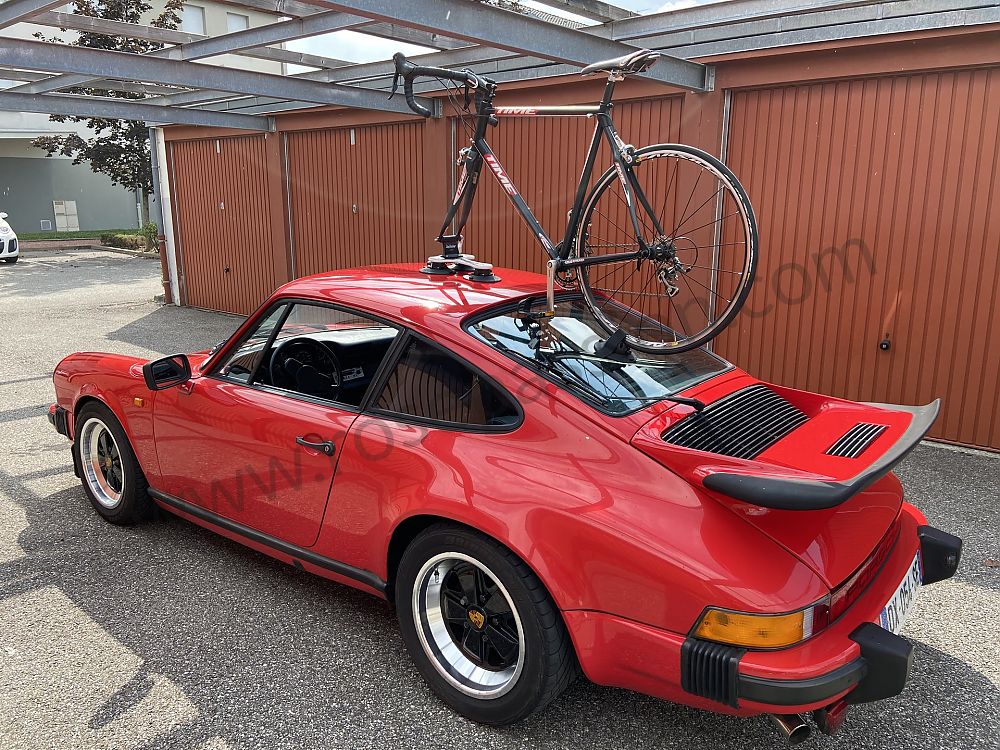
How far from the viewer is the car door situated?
319cm

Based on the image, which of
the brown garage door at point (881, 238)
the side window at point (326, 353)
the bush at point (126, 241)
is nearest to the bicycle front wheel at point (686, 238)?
the brown garage door at point (881, 238)

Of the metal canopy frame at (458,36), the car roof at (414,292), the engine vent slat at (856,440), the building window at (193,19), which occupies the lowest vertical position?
the engine vent slat at (856,440)

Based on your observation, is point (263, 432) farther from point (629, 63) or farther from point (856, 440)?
point (856, 440)

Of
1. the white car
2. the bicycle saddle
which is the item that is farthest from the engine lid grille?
the white car

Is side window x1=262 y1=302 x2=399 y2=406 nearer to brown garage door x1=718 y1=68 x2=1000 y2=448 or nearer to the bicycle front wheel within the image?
the bicycle front wheel

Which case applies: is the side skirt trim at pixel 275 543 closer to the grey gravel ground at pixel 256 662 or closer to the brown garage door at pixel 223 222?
the grey gravel ground at pixel 256 662

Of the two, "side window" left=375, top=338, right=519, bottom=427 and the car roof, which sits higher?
the car roof

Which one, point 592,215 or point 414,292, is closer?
point 414,292

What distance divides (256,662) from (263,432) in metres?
0.92

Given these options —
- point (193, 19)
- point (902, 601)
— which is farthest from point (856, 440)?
point (193, 19)

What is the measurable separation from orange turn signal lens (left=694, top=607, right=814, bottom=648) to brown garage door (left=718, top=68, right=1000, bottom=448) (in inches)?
180

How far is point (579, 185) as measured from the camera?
3.52 m

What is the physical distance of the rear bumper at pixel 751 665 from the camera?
7.04 feet

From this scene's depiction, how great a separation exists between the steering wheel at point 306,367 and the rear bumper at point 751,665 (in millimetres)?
1546
